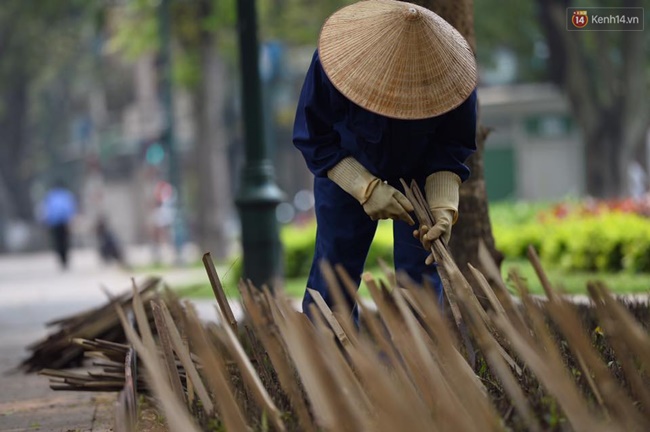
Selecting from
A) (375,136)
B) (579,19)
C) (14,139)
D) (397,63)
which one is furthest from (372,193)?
(14,139)

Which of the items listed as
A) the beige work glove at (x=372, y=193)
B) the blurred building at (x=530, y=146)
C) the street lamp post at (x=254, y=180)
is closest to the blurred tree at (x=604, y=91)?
the street lamp post at (x=254, y=180)

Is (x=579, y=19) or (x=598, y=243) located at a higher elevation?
(x=579, y=19)

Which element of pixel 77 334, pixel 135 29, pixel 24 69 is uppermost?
pixel 135 29

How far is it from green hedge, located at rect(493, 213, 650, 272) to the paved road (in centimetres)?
394

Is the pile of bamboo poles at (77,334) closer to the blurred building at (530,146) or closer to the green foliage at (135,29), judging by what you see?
the green foliage at (135,29)

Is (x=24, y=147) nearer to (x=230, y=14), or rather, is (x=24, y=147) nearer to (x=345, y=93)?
(x=230, y=14)

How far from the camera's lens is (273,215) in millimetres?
9781

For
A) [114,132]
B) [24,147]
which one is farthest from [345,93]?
[114,132]

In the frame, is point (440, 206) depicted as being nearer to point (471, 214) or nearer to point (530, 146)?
point (471, 214)

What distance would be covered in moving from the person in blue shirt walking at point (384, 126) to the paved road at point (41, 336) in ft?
3.66

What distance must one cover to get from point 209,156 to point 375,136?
19639mm

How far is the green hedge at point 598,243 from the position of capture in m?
12.4

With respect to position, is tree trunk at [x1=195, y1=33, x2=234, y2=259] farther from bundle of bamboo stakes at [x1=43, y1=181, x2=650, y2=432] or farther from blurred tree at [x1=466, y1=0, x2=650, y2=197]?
bundle of bamboo stakes at [x1=43, y1=181, x2=650, y2=432]

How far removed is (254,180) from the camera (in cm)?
975
